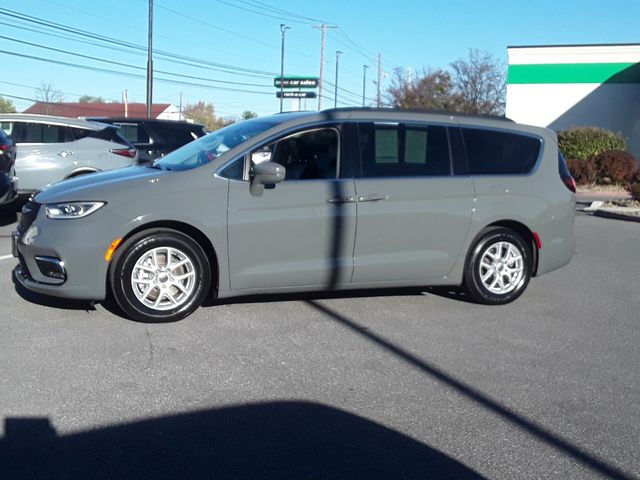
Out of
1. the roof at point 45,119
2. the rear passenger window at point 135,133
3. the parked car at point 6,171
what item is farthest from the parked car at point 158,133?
the parked car at point 6,171

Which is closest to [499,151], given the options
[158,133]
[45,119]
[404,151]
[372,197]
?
[404,151]

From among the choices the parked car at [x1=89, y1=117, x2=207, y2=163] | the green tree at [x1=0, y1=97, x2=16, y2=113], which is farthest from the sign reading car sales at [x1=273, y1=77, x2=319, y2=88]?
the parked car at [x1=89, y1=117, x2=207, y2=163]

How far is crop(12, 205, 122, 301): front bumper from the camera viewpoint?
6.09 m

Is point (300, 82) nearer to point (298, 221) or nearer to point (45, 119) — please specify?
point (45, 119)

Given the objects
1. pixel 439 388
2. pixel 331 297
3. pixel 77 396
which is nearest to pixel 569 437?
pixel 439 388

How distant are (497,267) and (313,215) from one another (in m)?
1.95

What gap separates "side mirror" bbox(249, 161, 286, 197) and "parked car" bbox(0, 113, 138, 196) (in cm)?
748

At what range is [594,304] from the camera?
7695mm

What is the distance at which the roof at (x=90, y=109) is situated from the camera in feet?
281

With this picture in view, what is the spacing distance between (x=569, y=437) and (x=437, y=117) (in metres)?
3.73

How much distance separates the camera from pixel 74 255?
20.0 ft

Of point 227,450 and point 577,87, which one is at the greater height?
point 577,87

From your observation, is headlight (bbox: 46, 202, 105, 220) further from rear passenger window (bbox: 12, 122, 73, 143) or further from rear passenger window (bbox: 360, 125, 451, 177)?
rear passenger window (bbox: 12, 122, 73, 143)

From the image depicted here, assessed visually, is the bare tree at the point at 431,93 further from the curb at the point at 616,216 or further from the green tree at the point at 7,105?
the green tree at the point at 7,105
